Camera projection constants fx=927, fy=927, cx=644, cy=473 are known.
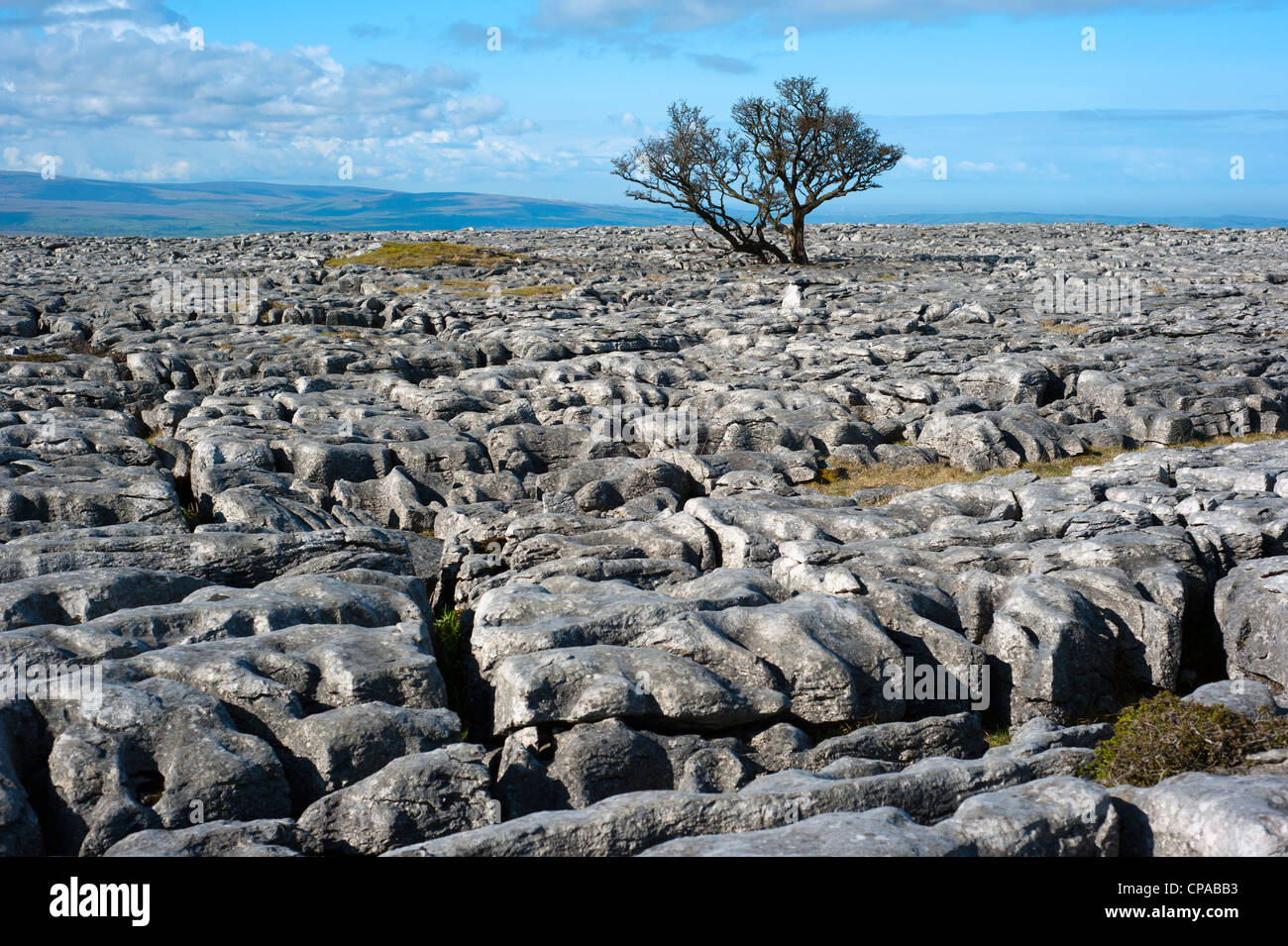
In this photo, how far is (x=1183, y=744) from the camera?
44.4 ft

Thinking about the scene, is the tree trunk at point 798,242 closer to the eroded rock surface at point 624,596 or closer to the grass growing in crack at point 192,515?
the eroded rock surface at point 624,596

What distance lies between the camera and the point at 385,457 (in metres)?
32.7

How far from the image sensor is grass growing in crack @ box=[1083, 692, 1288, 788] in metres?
13.4

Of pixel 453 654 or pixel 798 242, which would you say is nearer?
pixel 453 654

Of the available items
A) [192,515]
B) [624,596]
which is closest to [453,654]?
[624,596]

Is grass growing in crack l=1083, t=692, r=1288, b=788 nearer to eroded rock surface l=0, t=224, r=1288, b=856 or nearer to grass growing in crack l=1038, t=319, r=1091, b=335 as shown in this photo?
eroded rock surface l=0, t=224, r=1288, b=856

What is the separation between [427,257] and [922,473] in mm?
69164

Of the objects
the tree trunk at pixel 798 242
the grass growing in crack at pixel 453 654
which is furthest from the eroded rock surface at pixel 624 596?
the tree trunk at pixel 798 242

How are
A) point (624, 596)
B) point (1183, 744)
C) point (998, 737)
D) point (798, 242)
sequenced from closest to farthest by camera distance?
point (1183, 744), point (998, 737), point (624, 596), point (798, 242)

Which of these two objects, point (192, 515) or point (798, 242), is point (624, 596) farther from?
point (798, 242)

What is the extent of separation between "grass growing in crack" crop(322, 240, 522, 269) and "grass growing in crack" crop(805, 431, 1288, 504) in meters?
61.4

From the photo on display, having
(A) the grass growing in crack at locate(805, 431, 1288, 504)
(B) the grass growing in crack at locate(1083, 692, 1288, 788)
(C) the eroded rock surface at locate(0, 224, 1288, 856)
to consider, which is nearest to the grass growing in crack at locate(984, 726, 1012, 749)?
(C) the eroded rock surface at locate(0, 224, 1288, 856)
